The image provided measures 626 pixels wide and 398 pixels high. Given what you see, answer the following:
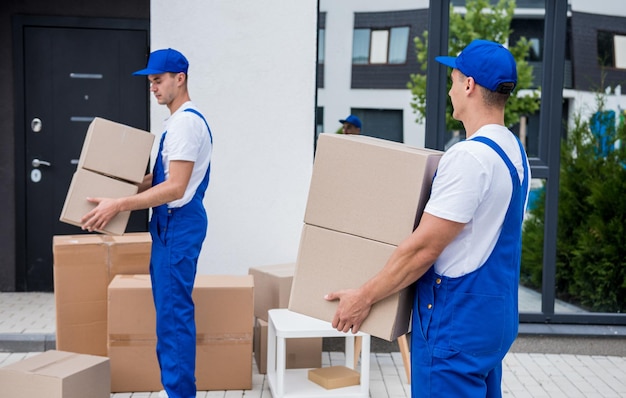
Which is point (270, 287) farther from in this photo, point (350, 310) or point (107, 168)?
point (350, 310)

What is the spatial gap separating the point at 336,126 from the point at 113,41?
2044mm

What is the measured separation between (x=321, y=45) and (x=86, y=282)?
2139 millimetres

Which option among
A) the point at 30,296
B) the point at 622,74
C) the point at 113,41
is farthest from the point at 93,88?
the point at 622,74

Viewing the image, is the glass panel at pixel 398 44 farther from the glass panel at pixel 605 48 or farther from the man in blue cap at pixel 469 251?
the man in blue cap at pixel 469 251

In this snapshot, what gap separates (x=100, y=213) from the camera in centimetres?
339

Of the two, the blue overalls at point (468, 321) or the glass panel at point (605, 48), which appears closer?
the blue overalls at point (468, 321)

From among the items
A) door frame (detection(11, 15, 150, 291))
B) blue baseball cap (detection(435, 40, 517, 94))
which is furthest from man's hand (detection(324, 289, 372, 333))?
door frame (detection(11, 15, 150, 291))

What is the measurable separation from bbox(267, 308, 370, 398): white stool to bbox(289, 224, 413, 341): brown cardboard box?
1469 mm

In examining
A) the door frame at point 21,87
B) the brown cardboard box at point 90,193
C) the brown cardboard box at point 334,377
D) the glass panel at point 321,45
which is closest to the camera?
the brown cardboard box at point 90,193

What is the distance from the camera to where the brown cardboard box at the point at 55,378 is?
3445 mm

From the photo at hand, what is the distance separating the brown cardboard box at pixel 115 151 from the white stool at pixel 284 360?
1.06 m

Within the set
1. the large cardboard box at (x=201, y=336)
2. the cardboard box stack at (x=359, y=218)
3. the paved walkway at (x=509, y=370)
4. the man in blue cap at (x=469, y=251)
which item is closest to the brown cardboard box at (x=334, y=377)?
the paved walkway at (x=509, y=370)

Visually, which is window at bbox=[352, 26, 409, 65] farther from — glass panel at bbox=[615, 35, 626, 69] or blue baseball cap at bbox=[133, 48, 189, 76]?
blue baseball cap at bbox=[133, 48, 189, 76]

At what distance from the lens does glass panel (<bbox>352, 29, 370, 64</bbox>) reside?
16.9 ft
